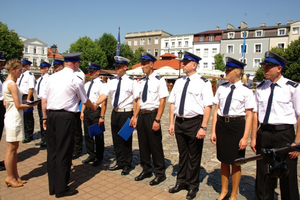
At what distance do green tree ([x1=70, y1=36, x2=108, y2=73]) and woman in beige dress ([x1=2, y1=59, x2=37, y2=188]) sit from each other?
181ft

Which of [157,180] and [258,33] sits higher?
[258,33]

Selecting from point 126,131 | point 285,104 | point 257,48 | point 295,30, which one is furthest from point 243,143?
point 257,48

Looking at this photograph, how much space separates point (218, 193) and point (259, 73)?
42888mm

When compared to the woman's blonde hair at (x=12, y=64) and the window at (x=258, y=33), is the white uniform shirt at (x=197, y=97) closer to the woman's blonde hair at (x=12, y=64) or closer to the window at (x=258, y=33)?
the woman's blonde hair at (x=12, y=64)

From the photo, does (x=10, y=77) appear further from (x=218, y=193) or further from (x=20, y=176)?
(x=218, y=193)

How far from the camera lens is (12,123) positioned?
4.60 metres

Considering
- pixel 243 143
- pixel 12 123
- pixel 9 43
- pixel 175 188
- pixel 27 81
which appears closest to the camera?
pixel 243 143

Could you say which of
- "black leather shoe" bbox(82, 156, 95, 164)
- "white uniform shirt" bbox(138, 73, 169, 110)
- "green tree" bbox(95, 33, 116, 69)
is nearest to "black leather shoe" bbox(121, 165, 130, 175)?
"black leather shoe" bbox(82, 156, 95, 164)

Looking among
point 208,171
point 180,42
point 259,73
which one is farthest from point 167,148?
point 180,42

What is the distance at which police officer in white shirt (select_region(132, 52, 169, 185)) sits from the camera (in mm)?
4840

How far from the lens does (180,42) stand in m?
70.4

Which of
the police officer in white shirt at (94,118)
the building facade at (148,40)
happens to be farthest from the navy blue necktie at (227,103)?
the building facade at (148,40)

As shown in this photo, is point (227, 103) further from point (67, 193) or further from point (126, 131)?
point (67, 193)

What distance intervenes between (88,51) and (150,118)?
57541 millimetres
